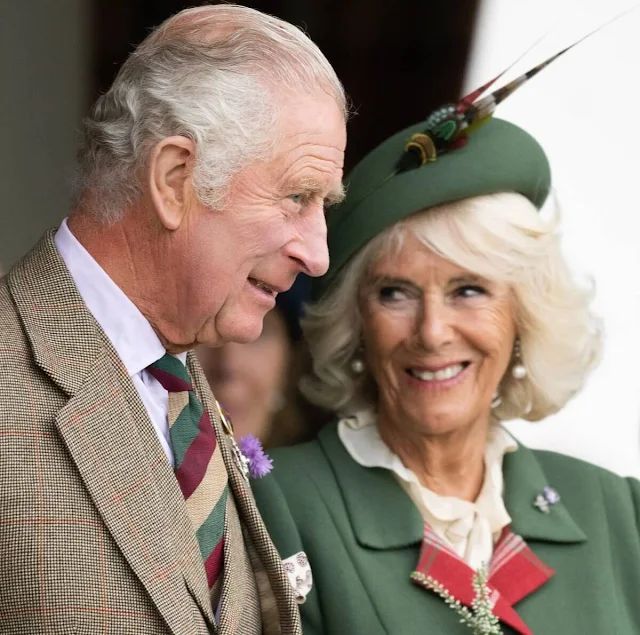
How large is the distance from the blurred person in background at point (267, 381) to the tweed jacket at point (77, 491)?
1239 mm

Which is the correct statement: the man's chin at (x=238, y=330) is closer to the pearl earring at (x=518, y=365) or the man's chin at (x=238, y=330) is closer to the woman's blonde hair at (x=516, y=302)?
the woman's blonde hair at (x=516, y=302)

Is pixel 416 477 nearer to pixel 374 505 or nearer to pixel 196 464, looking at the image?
pixel 374 505

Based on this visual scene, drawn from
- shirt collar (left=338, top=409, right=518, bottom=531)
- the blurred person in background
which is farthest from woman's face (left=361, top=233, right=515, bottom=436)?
the blurred person in background

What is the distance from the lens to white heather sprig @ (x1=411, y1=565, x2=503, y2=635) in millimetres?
2135

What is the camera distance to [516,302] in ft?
7.84

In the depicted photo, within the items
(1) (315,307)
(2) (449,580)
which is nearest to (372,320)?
(1) (315,307)

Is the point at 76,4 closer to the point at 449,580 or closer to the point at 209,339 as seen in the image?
the point at 209,339

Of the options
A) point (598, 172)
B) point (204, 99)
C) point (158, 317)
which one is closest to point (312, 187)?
point (204, 99)

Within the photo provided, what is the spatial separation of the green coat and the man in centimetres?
27

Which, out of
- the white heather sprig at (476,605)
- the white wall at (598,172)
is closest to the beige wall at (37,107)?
the white wall at (598,172)

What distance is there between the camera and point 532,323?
241 cm

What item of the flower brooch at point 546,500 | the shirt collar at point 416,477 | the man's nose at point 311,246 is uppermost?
the man's nose at point 311,246

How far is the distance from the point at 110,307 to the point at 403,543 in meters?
0.91

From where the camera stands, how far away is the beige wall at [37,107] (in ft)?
9.30
